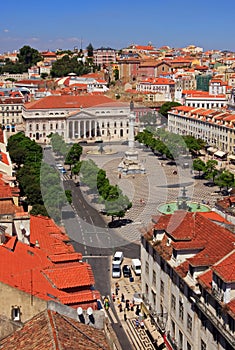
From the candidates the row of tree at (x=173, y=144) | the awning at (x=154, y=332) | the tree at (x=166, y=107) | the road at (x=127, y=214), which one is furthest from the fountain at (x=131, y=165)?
the awning at (x=154, y=332)

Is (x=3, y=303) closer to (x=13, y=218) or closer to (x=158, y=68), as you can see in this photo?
(x=13, y=218)

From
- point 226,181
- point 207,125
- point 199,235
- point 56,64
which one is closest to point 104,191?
point 226,181

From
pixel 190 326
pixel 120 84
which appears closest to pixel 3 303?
pixel 190 326

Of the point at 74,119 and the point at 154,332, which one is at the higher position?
the point at 74,119

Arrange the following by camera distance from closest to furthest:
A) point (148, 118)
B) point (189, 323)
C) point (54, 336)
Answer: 1. point (54, 336)
2. point (189, 323)
3. point (148, 118)

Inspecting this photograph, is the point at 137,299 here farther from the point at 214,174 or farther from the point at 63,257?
the point at 214,174

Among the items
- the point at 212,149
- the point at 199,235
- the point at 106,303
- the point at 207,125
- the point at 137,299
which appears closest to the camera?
the point at 199,235

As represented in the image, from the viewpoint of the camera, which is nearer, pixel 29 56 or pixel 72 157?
pixel 72 157

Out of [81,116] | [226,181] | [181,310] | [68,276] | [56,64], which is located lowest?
[226,181]
